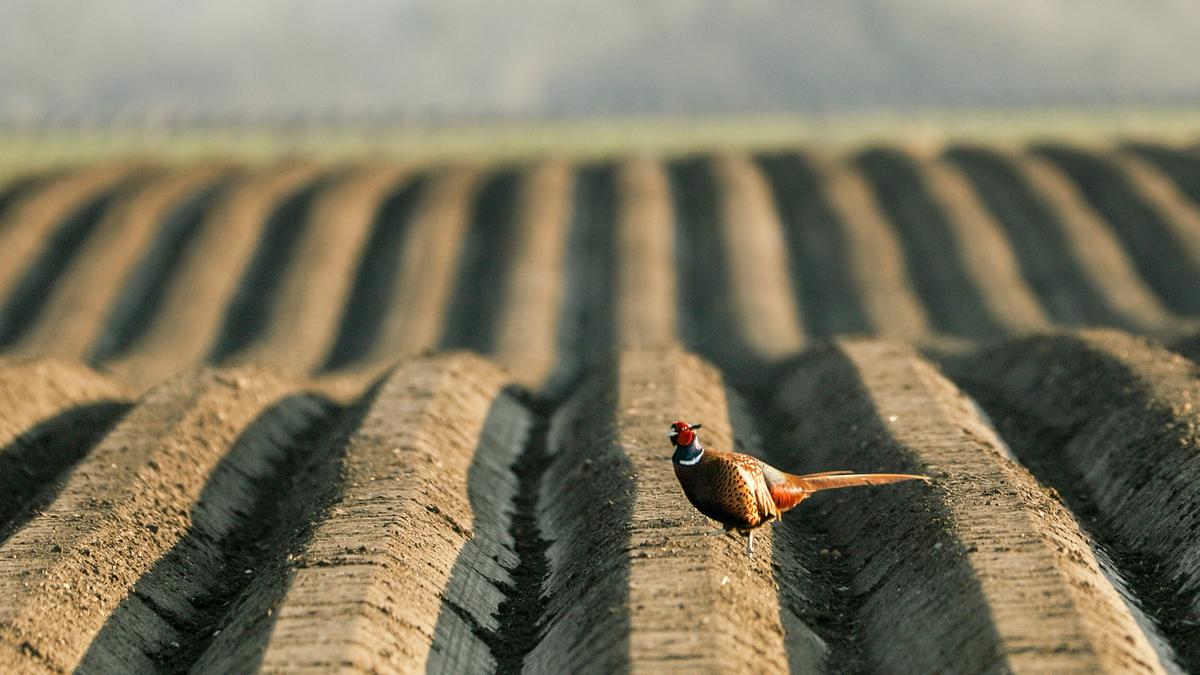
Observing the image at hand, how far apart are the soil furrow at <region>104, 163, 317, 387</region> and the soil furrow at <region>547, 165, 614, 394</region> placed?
7.94m

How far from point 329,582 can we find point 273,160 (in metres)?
43.0

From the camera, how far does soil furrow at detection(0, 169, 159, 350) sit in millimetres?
29516

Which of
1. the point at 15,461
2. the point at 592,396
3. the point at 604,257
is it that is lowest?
the point at 15,461

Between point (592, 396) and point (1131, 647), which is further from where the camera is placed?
point (592, 396)

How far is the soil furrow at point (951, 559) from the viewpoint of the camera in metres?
7.86

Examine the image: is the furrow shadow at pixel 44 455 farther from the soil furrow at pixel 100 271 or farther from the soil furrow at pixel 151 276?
the soil furrow at pixel 151 276

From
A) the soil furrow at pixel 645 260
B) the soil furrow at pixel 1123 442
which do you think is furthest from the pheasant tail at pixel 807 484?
the soil furrow at pixel 645 260

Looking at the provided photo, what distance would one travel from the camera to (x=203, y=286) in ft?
101

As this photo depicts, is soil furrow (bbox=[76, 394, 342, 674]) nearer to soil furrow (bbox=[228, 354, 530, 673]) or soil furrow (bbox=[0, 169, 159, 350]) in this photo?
soil furrow (bbox=[228, 354, 530, 673])

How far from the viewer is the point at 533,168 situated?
4362cm

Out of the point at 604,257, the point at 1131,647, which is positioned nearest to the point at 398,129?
the point at 604,257

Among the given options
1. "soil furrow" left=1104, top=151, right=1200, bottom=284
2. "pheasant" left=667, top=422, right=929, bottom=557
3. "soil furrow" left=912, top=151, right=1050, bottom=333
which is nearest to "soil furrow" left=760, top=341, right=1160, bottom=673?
"pheasant" left=667, top=422, right=929, bottom=557

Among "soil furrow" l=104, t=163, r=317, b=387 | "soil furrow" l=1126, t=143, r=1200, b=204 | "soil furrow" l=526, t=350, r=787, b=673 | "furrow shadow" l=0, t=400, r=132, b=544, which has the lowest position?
"soil furrow" l=526, t=350, r=787, b=673

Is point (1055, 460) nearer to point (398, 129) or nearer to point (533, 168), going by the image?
point (533, 168)
